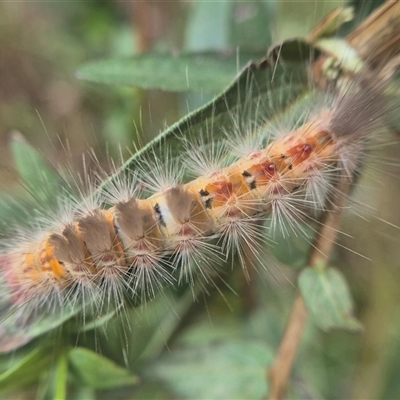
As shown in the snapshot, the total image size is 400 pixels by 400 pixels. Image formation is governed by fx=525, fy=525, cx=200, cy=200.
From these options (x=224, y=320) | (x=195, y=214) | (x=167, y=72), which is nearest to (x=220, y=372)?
(x=224, y=320)

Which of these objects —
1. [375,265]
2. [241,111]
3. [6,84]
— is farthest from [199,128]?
[6,84]

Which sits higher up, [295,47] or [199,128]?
[295,47]

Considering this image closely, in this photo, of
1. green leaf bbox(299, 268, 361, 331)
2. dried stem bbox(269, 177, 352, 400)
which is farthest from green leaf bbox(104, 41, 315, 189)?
green leaf bbox(299, 268, 361, 331)

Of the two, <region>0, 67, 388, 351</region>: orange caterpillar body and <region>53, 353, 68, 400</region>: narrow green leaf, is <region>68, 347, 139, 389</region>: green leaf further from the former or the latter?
<region>0, 67, 388, 351</region>: orange caterpillar body

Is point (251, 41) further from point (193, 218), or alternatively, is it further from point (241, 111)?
point (193, 218)

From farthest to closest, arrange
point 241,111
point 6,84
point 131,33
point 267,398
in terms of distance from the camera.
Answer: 1. point 6,84
2. point 131,33
3. point 267,398
4. point 241,111

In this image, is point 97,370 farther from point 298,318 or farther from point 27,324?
point 298,318
